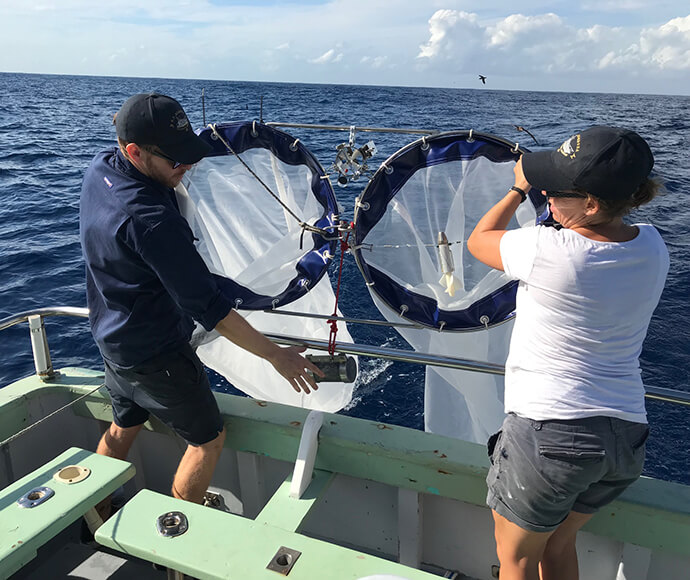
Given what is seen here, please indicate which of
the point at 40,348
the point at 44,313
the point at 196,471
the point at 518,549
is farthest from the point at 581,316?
the point at 40,348

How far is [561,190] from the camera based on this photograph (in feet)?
5.11

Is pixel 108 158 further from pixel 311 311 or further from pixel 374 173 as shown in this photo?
pixel 311 311

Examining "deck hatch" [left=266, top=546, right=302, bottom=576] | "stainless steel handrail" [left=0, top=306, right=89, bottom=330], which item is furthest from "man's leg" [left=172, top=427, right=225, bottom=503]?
"stainless steel handrail" [left=0, top=306, right=89, bottom=330]

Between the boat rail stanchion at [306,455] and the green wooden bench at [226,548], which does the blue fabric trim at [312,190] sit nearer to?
the boat rail stanchion at [306,455]

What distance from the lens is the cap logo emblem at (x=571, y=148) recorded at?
153cm

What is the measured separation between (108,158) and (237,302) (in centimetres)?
103

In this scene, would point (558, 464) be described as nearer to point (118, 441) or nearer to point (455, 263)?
point (455, 263)

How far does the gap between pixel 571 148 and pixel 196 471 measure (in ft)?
6.11

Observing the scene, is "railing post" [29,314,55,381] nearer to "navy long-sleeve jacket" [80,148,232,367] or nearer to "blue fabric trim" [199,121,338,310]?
"navy long-sleeve jacket" [80,148,232,367]

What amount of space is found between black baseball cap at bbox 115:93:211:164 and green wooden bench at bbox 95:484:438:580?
122 centimetres

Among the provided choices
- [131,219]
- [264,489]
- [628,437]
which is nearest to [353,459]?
[264,489]

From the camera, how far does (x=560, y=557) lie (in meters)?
1.89

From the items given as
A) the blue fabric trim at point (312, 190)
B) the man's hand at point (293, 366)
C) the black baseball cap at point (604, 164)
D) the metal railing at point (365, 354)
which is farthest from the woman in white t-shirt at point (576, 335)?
the blue fabric trim at point (312, 190)

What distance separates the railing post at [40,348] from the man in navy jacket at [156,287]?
27.1 inches
